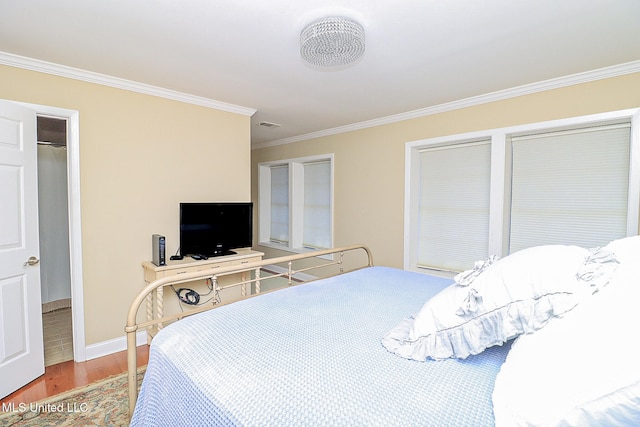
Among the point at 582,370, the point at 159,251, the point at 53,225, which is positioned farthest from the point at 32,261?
the point at 582,370

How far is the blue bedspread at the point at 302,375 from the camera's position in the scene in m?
0.86

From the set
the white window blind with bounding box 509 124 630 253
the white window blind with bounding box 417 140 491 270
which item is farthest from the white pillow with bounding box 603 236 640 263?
the white window blind with bounding box 417 140 491 270

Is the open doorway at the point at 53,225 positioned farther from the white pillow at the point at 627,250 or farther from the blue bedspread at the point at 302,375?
the white pillow at the point at 627,250

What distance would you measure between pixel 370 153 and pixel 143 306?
306 centimetres

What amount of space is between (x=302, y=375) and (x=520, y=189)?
9.53ft

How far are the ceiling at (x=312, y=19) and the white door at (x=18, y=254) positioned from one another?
1.85ft

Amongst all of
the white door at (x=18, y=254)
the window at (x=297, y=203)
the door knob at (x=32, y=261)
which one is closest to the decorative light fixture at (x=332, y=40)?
the white door at (x=18, y=254)

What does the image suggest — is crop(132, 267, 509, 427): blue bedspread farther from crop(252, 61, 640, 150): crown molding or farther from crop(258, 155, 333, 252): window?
crop(258, 155, 333, 252): window

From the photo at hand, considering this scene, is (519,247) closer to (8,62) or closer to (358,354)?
(358,354)

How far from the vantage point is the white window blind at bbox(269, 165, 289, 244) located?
545 cm

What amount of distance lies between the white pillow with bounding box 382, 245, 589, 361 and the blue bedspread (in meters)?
0.07

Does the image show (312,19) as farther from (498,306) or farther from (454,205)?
(454,205)

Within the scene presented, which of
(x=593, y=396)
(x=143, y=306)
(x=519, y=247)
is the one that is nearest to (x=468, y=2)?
(x=593, y=396)

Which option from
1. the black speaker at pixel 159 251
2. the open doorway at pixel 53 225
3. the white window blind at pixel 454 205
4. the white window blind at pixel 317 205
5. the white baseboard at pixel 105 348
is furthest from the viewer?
the white window blind at pixel 317 205
